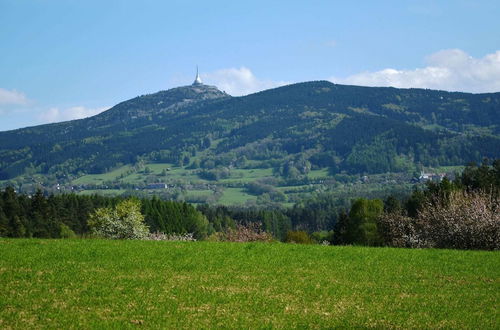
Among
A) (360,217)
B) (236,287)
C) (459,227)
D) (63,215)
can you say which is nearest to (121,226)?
(360,217)

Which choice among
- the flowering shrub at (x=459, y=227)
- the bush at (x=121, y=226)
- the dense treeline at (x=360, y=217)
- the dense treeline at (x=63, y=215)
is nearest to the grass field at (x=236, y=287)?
the flowering shrub at (x=459, y=227)

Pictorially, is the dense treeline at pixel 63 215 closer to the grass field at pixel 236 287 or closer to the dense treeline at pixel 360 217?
the dense treeline at pixel 360 217

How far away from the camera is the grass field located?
16.2 m

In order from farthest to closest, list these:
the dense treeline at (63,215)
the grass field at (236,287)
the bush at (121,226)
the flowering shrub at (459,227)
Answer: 1. the dense treeline at (63,215)
2. the bush at (121,226)
3. the flowering shrub at (459,227)
4. the grass field at (236,287)

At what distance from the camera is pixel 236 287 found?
20188 mm

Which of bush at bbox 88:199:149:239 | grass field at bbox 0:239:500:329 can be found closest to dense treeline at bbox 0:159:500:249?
bush at bbox 88:199:149:239

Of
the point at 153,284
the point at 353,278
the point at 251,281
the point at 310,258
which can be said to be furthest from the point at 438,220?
the point at 153,284

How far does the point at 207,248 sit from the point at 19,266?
9883mm

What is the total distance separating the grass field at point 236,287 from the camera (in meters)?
16.2

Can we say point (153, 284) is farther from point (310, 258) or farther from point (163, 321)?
point (310, 258)

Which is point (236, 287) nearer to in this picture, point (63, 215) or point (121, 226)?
point (121, 226)

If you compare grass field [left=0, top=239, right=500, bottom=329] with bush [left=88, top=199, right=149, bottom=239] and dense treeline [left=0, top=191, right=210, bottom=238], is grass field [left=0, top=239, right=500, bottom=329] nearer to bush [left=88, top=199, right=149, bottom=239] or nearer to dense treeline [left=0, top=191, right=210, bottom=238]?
bush [left=88, top=199, right=149, bottom=239]

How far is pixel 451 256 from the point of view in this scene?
95.5 feet

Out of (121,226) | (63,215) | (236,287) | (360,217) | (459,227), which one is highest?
(236,287)
